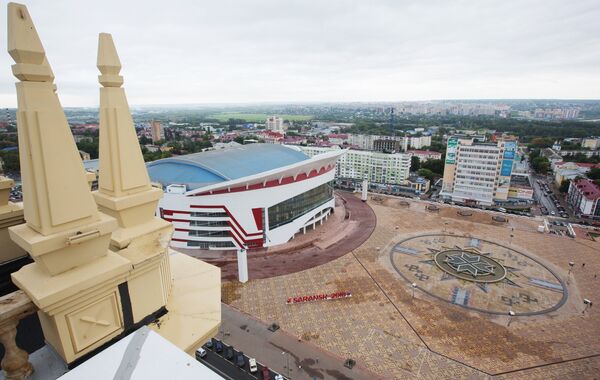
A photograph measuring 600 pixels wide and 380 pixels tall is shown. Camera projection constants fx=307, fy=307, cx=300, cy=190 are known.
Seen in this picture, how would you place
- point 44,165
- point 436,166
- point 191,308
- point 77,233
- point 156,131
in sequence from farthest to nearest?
point 156,131, point 436,166, point 191,308, point 77,233, point 44,165

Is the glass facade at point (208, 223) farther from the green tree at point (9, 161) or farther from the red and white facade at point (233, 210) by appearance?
the green tree at point (9, 161)

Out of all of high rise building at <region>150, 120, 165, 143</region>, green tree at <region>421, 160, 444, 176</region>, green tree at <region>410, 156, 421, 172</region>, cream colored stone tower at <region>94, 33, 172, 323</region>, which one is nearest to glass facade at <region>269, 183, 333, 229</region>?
cream colored stone tower at <region>94, 33, 172, 323</region>

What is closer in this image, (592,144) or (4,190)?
(4,190)

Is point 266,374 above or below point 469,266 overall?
above

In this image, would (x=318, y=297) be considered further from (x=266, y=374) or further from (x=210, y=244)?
(x=210, y=244)

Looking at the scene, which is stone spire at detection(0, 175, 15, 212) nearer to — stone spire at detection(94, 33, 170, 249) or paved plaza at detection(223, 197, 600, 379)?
stone spire at detection(94, 33, 170, 249)

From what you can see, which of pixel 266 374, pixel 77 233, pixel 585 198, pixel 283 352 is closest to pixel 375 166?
pixel 585 198
